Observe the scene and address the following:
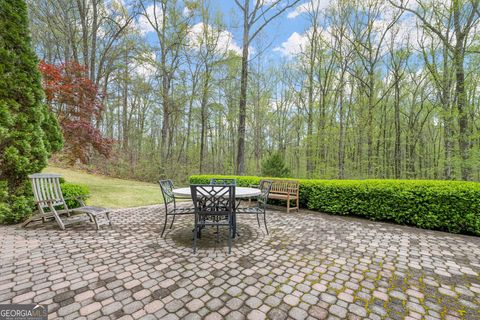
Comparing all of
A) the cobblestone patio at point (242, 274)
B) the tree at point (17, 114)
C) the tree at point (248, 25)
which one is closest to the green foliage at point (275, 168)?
the tree at point (248, 25)

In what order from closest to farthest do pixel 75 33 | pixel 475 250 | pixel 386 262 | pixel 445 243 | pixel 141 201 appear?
pixel 386 262
pixel 475 250
pixel 445 243
pixel 141 201
pixel 75 33

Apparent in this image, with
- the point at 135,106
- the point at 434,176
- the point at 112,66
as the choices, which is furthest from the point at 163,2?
the point at 434,176

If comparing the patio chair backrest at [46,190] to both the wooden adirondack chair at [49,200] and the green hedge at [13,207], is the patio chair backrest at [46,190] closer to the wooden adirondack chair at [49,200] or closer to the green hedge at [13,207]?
the wooden adirondack chair at [49,200]

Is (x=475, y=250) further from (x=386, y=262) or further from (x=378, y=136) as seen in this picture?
(x=378, y=136)

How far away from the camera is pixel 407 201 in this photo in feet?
14.5

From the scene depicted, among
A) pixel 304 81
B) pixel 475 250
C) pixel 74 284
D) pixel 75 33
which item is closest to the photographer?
pixel 74 284

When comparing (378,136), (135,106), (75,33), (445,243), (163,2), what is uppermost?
(163,2)

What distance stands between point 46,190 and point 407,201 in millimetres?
7149

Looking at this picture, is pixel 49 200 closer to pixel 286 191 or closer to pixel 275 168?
pixel 286 191

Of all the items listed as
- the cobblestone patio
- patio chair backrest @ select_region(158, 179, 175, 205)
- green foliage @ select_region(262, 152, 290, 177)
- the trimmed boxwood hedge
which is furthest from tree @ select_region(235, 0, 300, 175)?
the cobblestone patio

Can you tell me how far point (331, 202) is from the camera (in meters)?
5.47

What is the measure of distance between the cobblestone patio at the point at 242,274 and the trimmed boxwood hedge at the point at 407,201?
0.41 meters

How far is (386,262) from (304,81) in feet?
41.8

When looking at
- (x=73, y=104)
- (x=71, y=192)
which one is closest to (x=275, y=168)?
(x=71, y=192)
